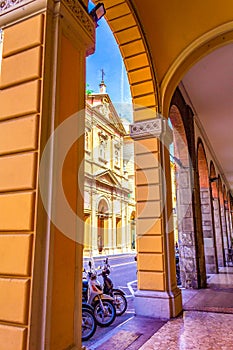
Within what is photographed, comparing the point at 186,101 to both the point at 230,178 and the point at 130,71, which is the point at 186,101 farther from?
the point at 230,178

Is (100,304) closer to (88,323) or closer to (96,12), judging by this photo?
(88,323)

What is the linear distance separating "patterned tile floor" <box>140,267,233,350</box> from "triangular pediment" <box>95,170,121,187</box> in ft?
45.0

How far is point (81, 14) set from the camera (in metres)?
2.28

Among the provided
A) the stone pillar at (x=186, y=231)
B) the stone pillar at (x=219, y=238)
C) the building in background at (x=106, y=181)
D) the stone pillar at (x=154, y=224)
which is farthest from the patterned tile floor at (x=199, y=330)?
the building in background at (x=106, y=181)

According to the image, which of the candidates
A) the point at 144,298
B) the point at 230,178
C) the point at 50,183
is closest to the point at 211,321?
the point at 144,298

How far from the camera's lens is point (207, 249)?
329 inches

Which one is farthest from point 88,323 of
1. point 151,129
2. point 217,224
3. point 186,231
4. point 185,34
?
point 217,224

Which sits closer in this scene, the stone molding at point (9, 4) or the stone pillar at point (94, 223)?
the stone molding at point (9, 4)

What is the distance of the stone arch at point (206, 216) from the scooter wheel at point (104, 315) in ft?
16.5

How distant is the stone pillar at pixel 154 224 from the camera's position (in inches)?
156

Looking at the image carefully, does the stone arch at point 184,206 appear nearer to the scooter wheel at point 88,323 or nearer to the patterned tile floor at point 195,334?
the patterned tile floor at point 195,334

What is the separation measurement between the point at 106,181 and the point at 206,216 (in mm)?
11550

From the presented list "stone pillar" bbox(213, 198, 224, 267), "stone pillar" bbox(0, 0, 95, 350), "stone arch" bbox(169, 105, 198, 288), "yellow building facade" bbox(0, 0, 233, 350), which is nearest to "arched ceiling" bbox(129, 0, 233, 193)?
"stone arch" bbox(169, 105, 198, 288)

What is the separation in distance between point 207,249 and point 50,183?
7.41 m
